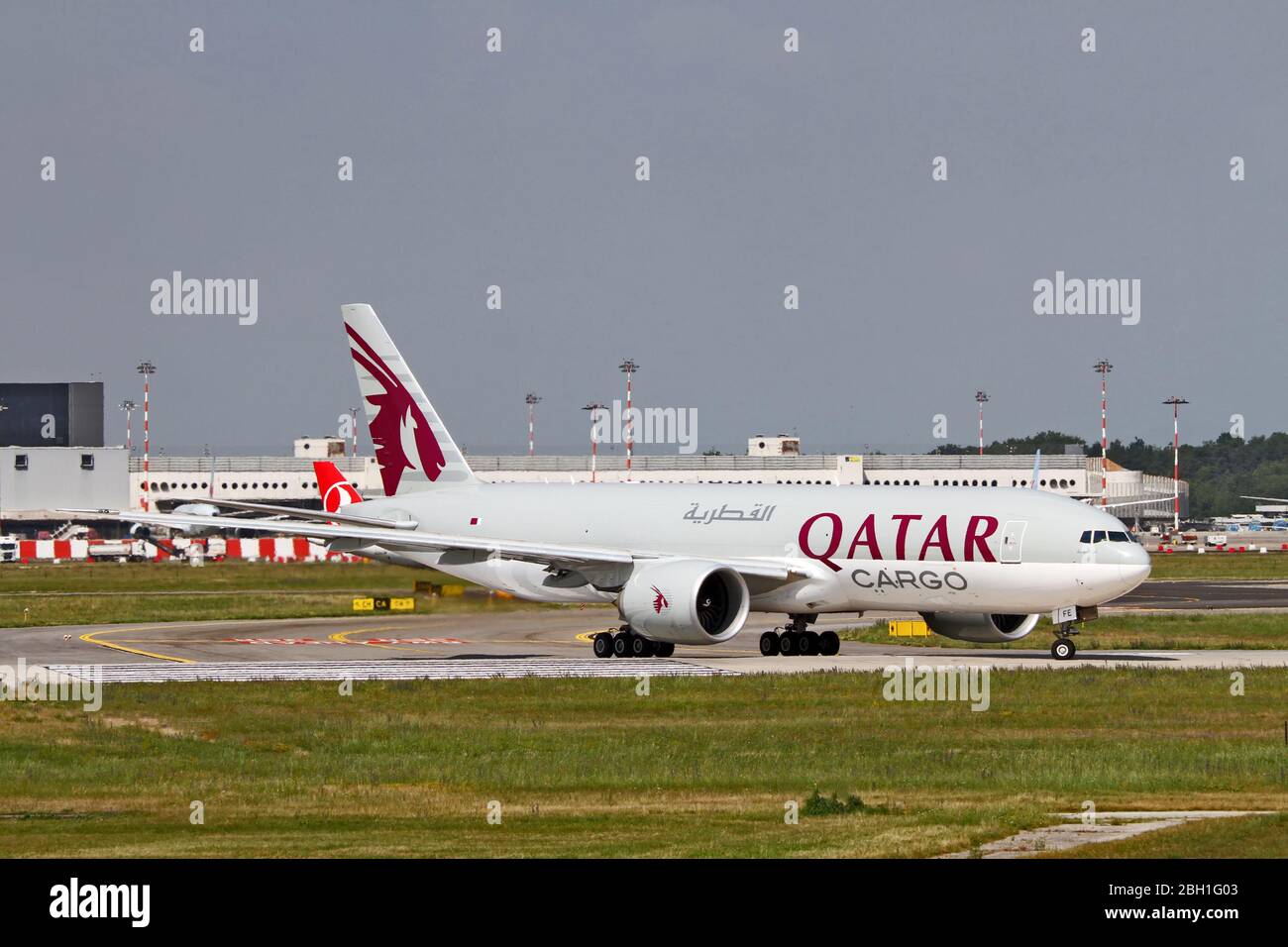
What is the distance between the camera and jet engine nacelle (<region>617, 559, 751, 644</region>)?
49031 millimetres

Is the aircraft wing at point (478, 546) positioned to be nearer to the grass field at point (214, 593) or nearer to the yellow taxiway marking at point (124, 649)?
the yellow taxiway marking at point (124, 649)

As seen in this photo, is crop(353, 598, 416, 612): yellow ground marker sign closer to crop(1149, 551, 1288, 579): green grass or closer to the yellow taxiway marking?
the yellow taxiway marking

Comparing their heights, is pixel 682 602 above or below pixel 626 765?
above

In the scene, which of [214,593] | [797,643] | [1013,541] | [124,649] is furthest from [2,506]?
[1013,541]

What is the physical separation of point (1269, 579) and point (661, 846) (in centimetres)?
9111

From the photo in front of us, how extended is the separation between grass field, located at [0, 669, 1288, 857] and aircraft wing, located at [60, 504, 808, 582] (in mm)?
7964

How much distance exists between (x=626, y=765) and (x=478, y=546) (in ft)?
75.1

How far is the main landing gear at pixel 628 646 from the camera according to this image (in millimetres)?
51781

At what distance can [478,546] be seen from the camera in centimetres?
5184

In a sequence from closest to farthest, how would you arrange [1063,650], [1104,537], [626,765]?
[626,765] → [1104,537] → [1063,650]

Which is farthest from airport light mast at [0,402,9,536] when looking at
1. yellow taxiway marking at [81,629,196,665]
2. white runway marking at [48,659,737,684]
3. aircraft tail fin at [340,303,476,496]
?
white runway marking at [48,659,737,684]

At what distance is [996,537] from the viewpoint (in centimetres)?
4822

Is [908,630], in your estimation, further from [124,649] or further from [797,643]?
[124,649]

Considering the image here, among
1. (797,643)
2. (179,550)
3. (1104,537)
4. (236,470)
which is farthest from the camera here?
(236,470)
